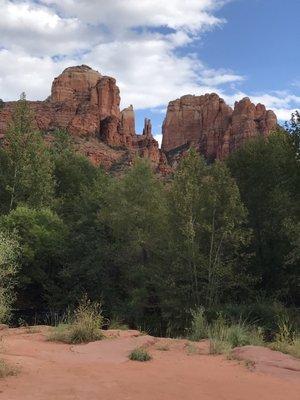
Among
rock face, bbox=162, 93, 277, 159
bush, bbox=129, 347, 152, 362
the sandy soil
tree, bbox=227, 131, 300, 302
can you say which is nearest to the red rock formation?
rock face, bbox=162, 93, 277, 159

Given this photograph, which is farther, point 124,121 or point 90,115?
point 124,121

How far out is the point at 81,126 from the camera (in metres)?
102

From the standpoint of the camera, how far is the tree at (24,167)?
121 ft

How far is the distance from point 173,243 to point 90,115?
8517cm

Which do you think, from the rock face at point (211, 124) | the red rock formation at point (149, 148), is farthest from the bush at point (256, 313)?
the rock face at point (211, 124)

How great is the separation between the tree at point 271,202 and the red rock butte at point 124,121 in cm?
5651

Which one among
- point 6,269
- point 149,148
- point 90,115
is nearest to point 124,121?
point 149,148

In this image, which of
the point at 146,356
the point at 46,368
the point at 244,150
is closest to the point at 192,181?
the point at 244,150

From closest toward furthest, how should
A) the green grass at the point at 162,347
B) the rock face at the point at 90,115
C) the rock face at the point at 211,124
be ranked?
1. the green grass at the point at 162,347
2. the rock face at the point at 90,115
3. the rock face at the point at 211,124

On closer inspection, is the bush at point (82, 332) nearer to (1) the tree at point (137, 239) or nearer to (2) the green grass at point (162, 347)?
(2) the green grass at point (162, 347)

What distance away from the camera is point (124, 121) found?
12900 cm

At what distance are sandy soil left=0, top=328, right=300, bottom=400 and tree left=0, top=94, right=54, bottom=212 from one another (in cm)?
2487

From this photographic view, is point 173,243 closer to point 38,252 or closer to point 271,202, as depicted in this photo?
point 271,202

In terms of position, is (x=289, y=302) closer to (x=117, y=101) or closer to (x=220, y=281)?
(x=220, y=281)
